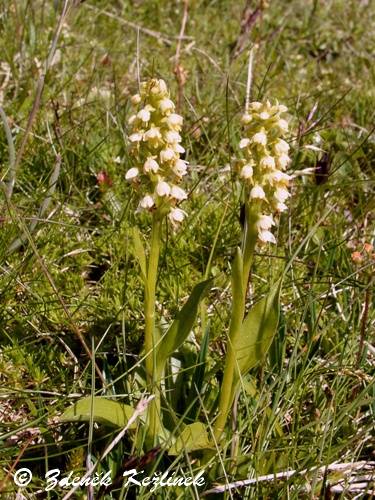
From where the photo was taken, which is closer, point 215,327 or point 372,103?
point 215,327

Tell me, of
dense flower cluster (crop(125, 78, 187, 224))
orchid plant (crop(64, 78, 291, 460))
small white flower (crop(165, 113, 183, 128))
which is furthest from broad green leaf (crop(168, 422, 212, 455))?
small white flower (crop(165, 113, 183, 128))

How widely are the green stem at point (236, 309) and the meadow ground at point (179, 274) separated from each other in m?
0.06

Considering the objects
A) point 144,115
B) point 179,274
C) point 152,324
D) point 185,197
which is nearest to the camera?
point 144,115

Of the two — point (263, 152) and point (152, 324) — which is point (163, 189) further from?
point (152, 324)

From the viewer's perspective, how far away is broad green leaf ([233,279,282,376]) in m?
1.89

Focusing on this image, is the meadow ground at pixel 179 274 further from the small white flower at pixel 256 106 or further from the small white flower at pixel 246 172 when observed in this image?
the small white flower at pixel 256 106

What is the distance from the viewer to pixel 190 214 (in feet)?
9.98

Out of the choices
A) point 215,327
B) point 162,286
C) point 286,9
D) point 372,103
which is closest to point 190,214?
point 162,286

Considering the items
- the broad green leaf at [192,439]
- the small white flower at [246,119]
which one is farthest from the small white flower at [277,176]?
the broad green leaf at [192,439]

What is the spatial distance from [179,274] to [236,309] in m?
0.89

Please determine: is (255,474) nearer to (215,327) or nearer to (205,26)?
(215,327)

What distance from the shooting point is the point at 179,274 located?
8.95 ft

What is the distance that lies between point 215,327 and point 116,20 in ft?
9.62

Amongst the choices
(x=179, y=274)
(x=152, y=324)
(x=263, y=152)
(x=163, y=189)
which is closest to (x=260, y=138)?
(x=263, y=152)
